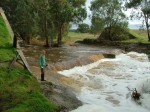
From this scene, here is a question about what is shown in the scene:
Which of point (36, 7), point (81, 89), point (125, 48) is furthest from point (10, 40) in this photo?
point (125, 48)

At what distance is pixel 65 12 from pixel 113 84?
25.4 meters

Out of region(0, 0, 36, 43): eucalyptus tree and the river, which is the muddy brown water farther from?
region(0, 0, 36, 43): eucalyptus tree

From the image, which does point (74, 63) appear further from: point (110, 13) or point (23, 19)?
point (110, 13)

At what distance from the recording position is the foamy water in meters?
16.7

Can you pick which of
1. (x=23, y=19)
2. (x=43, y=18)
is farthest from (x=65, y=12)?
(x=23, y=19)

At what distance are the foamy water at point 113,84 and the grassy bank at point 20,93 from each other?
2.07 meters

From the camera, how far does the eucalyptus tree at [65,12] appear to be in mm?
45594

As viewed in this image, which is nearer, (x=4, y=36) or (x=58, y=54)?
(x=4, y=36)

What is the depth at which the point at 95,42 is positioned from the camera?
185 feet

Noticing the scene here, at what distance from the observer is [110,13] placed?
56.2 meters

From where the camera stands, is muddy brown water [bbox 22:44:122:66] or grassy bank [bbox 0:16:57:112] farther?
muddy brown water [bbox 22:44:122:66]

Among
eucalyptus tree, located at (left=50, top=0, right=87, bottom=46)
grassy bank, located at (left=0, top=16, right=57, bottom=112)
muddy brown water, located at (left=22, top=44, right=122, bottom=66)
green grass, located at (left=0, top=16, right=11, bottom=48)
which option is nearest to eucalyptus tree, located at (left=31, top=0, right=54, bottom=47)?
eucalyptus tree, located at (left=50, top=0, right=87, bottom=46)

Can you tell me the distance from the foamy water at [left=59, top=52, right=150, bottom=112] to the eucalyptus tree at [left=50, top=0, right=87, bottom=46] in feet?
47.2

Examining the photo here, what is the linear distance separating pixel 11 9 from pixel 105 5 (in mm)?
18288
